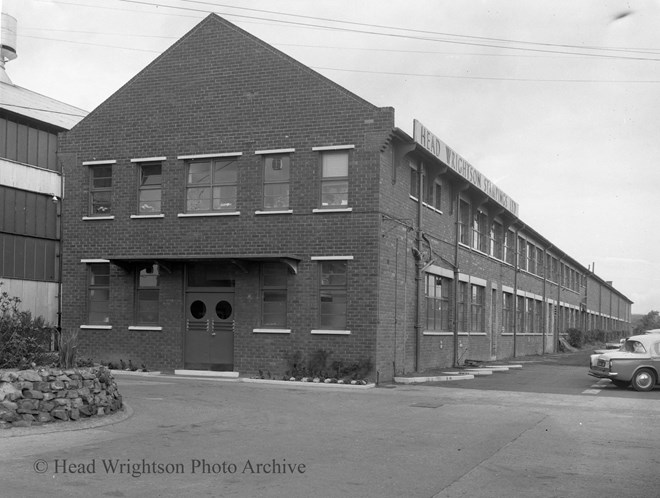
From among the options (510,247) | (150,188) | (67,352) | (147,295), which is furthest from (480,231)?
(67,352)

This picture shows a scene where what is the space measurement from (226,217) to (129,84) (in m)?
5.68

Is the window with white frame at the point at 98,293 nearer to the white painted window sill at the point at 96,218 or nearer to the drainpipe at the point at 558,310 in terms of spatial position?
the white painted window sill at the point at 96,218

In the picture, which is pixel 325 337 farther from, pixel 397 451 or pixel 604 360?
pixel 397 451

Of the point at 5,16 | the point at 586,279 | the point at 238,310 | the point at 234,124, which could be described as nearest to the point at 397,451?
the point at 238,310

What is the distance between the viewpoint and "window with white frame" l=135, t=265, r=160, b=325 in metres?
24.1

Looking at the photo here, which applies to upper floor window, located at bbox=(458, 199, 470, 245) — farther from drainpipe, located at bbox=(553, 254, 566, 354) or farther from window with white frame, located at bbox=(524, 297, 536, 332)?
drainpipe, located at bbox=(553, 254, 566, 354)

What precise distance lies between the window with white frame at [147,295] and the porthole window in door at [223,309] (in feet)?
6.77

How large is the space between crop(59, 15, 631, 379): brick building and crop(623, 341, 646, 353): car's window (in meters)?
6.12

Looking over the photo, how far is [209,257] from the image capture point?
875 inches

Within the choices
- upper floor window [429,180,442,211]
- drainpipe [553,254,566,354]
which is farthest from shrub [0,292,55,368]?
drainpipe [553,254,566,354]

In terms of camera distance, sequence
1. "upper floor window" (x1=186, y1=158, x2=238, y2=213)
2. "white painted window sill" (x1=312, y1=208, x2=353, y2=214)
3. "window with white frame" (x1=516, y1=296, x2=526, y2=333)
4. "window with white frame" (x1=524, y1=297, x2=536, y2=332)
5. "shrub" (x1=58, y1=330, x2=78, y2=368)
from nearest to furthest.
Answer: "shrub" (x1=58, y1=330, x2=78, y2=368) < "white painted window sill" (x1=312, y1=208, x2=353, y2=214) < "upper floor window" (x1=186, y1=158, x2=238, y2=213) < "window with white frame" (x1=516, y1=296, x2=526, y2=333) < "window with white frame" (x1=524, y1=297, x2=536, y2=332)

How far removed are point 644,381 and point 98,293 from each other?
16352mm

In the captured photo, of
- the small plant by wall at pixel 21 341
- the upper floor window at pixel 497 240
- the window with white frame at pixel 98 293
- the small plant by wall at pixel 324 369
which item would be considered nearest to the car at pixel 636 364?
the small plant by wall at pixel 324 369

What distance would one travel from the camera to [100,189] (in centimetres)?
2517
